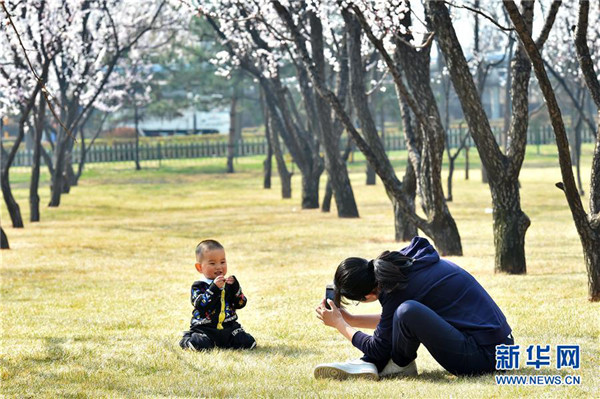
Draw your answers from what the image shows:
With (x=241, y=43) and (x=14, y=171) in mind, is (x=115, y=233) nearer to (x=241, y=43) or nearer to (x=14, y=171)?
(x=241, y=43)

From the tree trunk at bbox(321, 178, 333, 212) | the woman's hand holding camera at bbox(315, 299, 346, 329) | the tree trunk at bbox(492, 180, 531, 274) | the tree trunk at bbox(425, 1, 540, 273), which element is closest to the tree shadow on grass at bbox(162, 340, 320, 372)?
the woman's hand holding camera at bbox(315, 299, 346, 329)

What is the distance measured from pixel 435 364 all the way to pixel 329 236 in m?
12.5

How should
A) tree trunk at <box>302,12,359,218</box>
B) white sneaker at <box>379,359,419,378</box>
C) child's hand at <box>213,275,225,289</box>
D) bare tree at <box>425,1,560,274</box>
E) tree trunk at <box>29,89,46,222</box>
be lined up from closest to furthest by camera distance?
white sneaker at <box>379,359,419,378</box> → child's hand at <box>213,275,225,289</box> → bare tree at <box>425,1,560,274</box> → tree trunk at <box>302,12,359,218</box> → tree trunk at <box>29,89,46,222</box>

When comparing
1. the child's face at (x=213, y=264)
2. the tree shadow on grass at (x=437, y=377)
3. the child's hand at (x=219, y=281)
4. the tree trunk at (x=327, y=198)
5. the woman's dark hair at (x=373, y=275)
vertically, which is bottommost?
the tree trunk at (x=327, y=198)

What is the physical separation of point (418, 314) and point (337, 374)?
748 mm

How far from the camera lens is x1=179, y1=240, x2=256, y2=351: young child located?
774cm

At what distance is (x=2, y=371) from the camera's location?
290 inches

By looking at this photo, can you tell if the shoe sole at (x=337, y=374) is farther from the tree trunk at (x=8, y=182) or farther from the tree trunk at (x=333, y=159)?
the tree trunk at (x=333, y=159)

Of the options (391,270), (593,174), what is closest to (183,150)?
(593,174)

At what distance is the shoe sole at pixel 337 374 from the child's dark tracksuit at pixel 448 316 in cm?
22

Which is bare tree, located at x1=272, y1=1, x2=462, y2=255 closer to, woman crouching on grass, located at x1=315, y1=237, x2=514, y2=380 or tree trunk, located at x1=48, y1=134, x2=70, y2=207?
woman crouching on grass, located at x1=315, y1=237, x2=514, y2=380

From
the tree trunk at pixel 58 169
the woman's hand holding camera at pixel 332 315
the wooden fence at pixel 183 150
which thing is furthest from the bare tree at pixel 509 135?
the wooden fence at pixel 183 150

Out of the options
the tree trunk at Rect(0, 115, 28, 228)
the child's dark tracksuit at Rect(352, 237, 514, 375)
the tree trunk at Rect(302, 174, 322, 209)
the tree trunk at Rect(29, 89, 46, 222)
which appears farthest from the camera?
the tree trunk at Rect(302, 174, 322, 209)

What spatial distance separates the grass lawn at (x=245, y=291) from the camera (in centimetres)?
666
